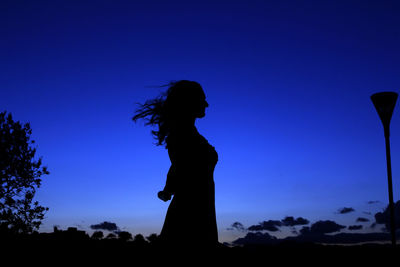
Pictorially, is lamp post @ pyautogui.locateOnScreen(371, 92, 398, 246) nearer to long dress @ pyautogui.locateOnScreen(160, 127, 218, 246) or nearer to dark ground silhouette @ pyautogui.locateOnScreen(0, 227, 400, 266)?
dark ground silhouette @ pyautogui.locateOnScreen(0, 227, 400, 266)

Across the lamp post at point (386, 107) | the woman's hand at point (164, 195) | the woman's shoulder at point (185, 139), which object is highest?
the lamp post at point (386, 107)

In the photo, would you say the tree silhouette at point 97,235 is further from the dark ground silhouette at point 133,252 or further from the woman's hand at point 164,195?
the woman's hand at point 164,195

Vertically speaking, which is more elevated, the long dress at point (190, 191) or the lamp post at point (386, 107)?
the lamp post at point (386, 107)

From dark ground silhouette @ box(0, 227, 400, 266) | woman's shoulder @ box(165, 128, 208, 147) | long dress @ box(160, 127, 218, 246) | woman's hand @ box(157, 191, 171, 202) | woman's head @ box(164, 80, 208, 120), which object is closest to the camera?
long dress @ box(160, 127, 218, 246)

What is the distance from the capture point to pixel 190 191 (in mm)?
5398

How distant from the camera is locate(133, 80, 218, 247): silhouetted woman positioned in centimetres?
527

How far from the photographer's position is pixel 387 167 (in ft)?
31.9

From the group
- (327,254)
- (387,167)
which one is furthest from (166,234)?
(387,167)

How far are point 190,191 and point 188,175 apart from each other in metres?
0.22

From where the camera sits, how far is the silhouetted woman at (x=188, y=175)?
5.27m

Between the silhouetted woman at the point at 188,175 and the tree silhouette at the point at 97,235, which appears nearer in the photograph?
the silhouetted woman at the point at 188,175

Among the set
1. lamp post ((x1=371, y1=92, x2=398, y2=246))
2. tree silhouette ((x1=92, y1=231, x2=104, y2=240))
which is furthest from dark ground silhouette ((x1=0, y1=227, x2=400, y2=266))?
lamp post ((x1=371, y1=92, x2=398, y2=246))

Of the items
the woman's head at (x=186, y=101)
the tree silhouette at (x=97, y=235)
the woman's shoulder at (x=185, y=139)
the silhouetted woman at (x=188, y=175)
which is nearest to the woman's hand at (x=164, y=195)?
the silhouetted woman at (x=188, y=175)

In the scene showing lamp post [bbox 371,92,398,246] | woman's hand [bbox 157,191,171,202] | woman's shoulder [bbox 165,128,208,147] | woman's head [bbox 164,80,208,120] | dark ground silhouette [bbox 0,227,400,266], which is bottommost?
dark ground silhouette [bbox 0,227,400,266]
